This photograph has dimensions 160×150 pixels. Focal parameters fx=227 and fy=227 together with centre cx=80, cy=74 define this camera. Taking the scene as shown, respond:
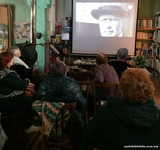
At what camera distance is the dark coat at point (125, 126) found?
50.6 inches

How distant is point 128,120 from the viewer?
1278 millimetres

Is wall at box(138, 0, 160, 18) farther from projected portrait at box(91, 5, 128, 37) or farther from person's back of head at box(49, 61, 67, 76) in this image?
person's back of head at box(49, 61, 67, 76)

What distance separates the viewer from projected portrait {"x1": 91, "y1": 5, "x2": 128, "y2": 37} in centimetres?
605


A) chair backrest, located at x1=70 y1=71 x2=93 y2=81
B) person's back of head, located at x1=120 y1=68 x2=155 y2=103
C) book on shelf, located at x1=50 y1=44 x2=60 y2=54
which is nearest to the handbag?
chair backrest, located at x1=70 y1=71 x2=93 y2=81

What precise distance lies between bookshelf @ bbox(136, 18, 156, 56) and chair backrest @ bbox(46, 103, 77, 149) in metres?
4.73

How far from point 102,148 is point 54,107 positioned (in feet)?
2.54

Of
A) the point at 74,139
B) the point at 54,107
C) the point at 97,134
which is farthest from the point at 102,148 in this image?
the point at 74,139

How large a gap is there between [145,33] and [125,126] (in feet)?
17.9

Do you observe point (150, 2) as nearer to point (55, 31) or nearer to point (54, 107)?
point (55, 31)

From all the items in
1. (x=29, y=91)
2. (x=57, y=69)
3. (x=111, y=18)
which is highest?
(x=111, y=18)

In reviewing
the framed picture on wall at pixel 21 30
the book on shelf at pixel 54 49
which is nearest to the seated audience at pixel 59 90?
the book on shelf at pixel 54 49

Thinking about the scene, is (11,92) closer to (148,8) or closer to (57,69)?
(57,69)

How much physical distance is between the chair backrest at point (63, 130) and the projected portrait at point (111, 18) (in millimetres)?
4441

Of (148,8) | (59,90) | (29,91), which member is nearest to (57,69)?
(59,90)
